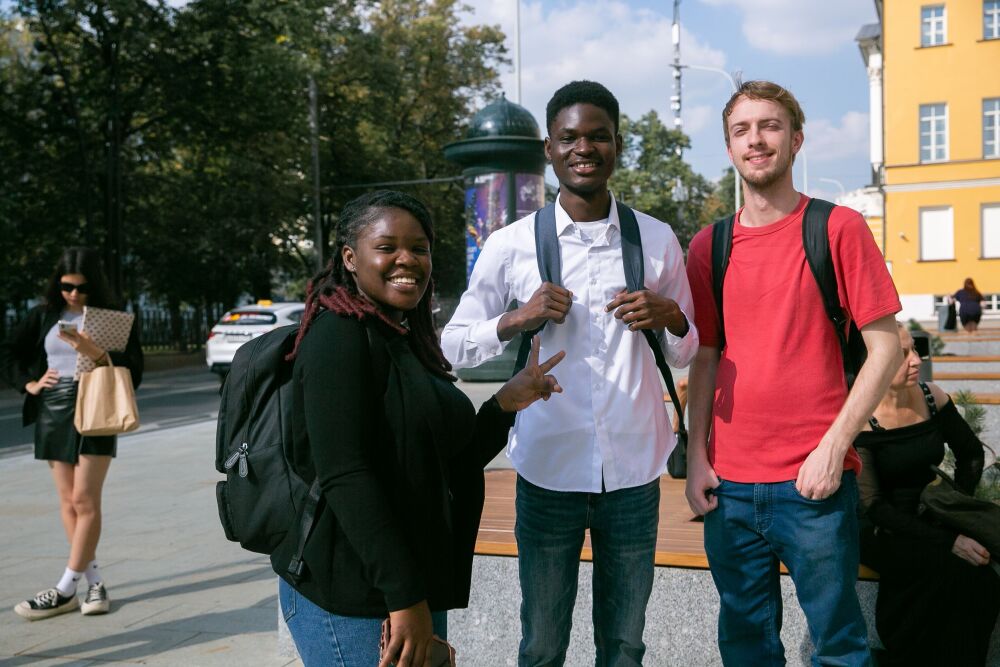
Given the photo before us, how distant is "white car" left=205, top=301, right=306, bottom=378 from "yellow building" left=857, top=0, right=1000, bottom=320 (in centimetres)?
2358

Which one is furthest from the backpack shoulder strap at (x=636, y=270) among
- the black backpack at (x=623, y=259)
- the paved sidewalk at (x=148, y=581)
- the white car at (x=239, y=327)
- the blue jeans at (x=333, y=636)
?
the white car at (x=239, y=327)

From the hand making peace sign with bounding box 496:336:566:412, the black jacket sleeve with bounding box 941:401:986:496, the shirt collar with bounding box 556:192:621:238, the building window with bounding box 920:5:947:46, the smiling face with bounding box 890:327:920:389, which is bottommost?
the black jacket sleeve with bounding box 941:401:986:496

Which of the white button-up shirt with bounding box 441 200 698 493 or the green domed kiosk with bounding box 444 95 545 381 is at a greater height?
the green domed kiosk with bounding box 444 95 545 381

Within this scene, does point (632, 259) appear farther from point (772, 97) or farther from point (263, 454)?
point (263, 454)

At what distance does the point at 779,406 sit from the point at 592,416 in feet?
1.68

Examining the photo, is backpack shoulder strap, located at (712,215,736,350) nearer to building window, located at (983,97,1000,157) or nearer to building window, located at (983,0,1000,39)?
building window, located at (983,97,1000,157)

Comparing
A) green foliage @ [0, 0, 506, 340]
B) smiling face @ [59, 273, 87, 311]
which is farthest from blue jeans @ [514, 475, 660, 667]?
green foliage @ [0, 0, 506, 340]

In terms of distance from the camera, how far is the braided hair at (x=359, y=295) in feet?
6.82

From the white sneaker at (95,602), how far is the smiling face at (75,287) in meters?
1.53

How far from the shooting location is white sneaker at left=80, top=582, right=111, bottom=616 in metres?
5.21

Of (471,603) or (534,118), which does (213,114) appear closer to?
(534,118)

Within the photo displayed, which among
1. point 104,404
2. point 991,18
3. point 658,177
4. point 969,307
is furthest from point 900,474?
point 658,177

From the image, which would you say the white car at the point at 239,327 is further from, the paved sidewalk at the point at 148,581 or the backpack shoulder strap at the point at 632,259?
the backpack shoulder strap at the point at 632,259

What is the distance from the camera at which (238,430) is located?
2.10 metres
